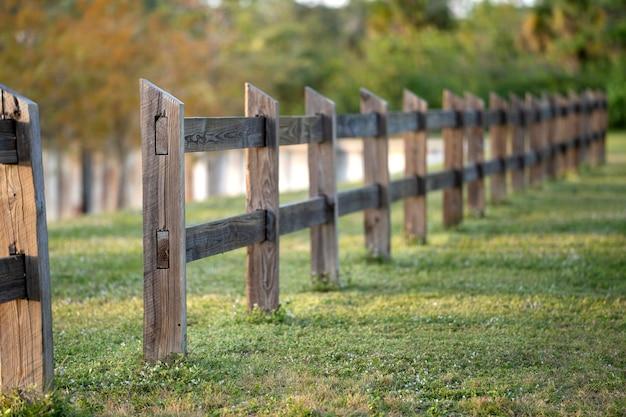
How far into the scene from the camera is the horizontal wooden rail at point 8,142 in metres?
4.71

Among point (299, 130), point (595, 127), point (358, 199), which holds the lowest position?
point (358, 199)

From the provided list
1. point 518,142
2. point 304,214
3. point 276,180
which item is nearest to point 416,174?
point 304,214

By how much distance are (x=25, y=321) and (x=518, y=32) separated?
161ft

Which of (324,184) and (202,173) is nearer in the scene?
(324,184)

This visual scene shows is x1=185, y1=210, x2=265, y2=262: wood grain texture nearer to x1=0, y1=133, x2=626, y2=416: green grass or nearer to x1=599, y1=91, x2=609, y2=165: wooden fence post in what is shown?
x1=0, y1=133, x2=626, y2=416: green grass

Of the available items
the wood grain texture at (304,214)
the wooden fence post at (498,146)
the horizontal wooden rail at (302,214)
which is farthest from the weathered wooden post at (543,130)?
the wood grain texture at (304,214)

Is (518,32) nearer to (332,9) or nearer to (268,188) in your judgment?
(332,9)

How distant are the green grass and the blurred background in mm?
13684

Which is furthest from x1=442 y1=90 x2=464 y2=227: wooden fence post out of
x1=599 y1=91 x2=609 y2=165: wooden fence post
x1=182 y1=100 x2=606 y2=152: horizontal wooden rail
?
x1=599 y1=91 x2=609 y2=165: wooden fence post

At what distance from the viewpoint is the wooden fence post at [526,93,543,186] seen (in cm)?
1720

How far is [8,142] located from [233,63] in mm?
33127

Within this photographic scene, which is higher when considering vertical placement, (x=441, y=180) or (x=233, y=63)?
(x=233, y=63)

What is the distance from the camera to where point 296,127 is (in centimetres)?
789

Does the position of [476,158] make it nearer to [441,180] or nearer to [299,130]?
[441,180]
